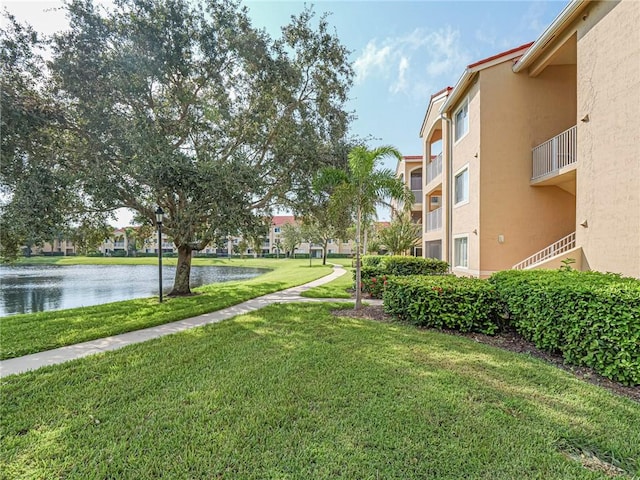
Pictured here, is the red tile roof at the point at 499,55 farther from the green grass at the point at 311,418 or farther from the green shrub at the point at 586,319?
the green grass at the point at 311,418

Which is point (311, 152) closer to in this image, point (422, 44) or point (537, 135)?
point (422, 44)

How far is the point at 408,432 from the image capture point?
2.93 meters

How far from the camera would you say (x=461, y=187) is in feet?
42.6

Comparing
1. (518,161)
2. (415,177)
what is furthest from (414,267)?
(415,177)

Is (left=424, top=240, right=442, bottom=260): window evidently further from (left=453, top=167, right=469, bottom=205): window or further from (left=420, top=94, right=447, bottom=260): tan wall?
(left=453, top=167, right=469, bottom=205): window

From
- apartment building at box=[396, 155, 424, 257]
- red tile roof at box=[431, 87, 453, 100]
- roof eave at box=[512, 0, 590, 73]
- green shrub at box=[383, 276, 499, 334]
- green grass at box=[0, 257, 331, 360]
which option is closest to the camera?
green grass at box=[0, 257, 331, 360]

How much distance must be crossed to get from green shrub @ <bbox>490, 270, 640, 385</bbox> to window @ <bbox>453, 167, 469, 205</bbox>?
699 cm

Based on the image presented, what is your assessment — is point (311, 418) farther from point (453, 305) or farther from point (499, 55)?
point (499, 55)

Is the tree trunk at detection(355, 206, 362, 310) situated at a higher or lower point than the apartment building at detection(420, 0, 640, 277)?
lower

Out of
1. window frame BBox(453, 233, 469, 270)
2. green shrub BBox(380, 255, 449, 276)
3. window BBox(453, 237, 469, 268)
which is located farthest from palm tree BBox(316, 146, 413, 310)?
window BBox(453, 237, 469, 268)

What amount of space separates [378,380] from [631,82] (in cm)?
879

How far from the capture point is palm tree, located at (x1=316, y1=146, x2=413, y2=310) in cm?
869

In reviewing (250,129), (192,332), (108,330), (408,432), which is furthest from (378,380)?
(250,129)

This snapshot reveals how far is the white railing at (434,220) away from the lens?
52.4 feet
